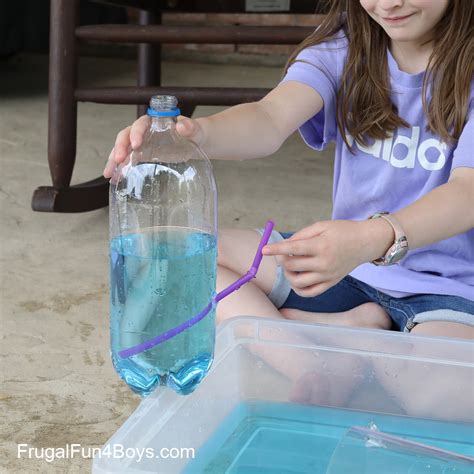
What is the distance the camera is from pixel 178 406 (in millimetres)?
1016

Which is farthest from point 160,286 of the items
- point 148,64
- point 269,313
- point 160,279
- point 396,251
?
point 148,64

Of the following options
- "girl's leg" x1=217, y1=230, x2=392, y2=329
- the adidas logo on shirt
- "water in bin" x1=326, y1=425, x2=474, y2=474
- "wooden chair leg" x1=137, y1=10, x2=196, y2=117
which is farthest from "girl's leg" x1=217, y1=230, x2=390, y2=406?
"wooden chair leg" x1=137, y1=10, x2=196, y2=117

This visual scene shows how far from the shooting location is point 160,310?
101cm

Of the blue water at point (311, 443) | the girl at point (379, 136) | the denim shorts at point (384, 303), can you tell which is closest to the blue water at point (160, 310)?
the blue water at point (311, 443)

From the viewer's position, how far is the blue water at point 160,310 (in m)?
1.01

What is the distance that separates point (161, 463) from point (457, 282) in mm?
558

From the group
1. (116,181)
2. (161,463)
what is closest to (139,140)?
(116,181)

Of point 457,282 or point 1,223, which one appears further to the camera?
point 1,223

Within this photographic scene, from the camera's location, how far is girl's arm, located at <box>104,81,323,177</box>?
113 cm

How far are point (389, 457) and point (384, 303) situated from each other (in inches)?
14.4

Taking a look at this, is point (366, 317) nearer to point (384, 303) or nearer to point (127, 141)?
point (384, 303)

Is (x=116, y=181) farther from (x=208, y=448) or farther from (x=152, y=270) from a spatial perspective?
(x=208, y=448)

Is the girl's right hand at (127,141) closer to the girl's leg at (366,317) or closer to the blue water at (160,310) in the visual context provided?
the blue water at (160,310)

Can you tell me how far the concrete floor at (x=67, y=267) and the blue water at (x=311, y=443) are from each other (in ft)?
0.66
